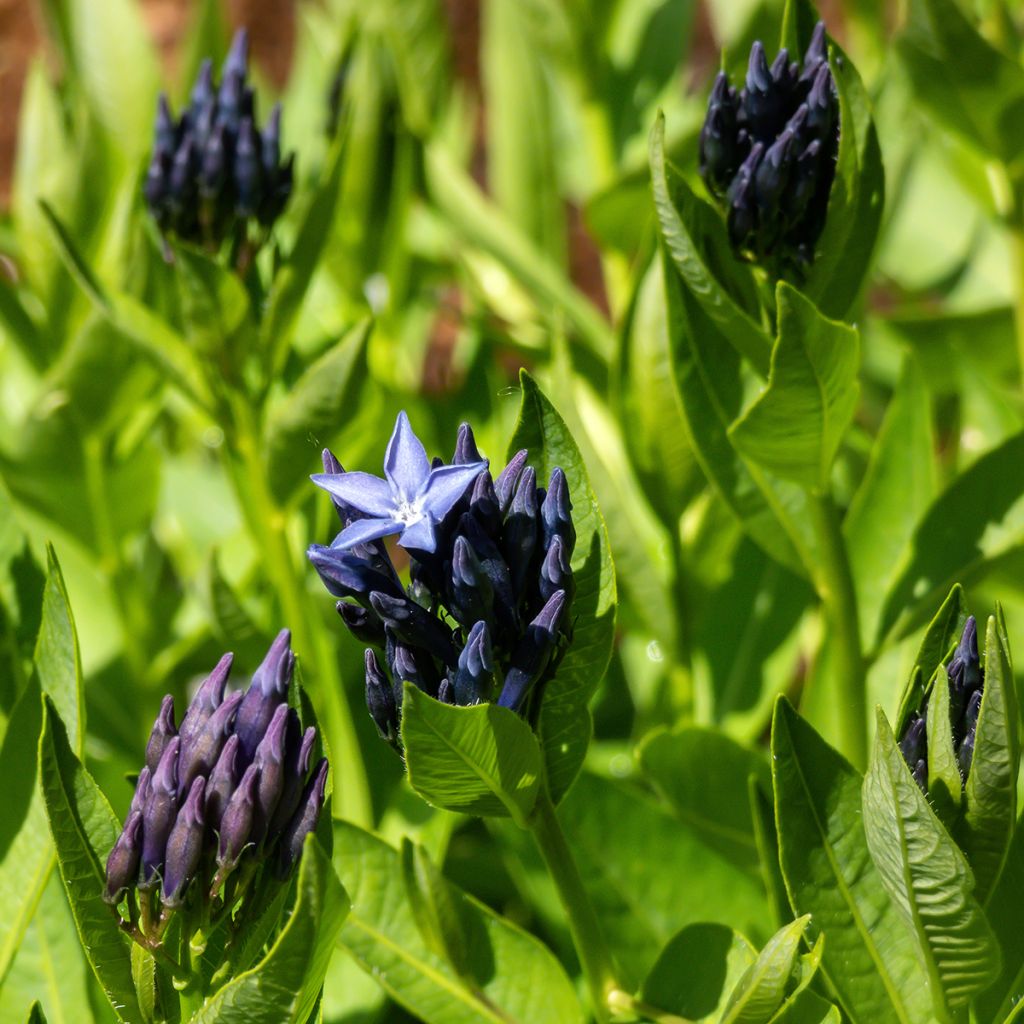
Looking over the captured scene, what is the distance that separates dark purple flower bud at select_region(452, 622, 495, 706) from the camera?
28.2 inches

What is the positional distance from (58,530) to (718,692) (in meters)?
0.75

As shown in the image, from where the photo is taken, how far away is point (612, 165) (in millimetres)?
1831

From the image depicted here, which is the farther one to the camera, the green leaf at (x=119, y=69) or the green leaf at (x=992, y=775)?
the green leaf at (x=119, y=69)

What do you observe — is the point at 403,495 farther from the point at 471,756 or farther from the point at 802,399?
the point at 802,399

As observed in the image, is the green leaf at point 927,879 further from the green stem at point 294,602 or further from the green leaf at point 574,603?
the green stem at point 294,602

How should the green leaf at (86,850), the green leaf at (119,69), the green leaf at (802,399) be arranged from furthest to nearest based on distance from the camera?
1. the green leaf at (119,69)
2. the green leaf at (802,399)
3. the green leaf at (86,850)

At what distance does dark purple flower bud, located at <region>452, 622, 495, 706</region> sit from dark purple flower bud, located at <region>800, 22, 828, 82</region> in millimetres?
482

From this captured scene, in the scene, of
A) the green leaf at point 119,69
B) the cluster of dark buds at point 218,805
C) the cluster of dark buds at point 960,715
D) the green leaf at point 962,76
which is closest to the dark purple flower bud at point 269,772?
the cluster of dark buds at point 218,805

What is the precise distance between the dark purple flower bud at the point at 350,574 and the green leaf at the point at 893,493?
23.5 inches

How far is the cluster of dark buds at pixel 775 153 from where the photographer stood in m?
0.92

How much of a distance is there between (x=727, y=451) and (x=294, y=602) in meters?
0.44

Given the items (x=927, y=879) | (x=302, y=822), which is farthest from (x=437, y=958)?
(x=927, y=879)

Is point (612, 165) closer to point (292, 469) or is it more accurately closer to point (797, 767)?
point (292, 469)

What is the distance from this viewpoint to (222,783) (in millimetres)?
746
